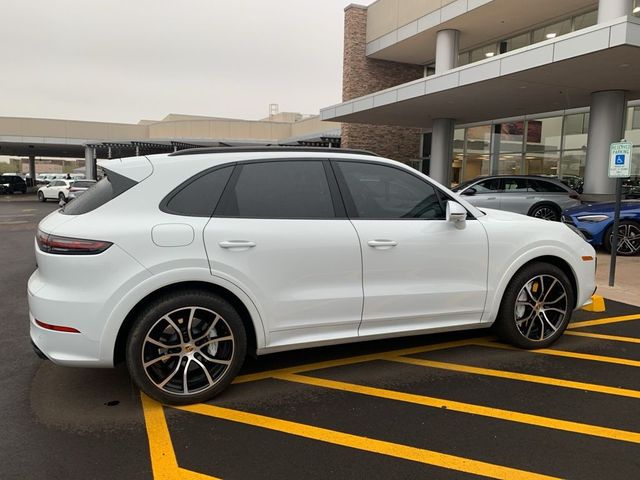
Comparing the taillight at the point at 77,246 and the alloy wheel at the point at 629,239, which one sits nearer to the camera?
Result: the taillight at the point at 77,246

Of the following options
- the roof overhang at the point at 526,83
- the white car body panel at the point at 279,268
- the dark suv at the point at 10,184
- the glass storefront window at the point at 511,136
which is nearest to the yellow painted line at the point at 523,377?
the white car body panel at the point at 279,268

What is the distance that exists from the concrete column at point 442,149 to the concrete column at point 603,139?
663 cm

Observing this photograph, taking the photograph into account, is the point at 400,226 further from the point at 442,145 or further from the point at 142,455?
the point at 442,145

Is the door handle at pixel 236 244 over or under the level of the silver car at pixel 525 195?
under

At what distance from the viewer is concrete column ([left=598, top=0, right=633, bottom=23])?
41.4 ft

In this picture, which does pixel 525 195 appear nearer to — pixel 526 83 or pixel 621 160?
pixel 526 83

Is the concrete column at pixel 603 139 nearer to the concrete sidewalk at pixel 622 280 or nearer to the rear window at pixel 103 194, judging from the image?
the concrete sidewalk at pixel 622 280

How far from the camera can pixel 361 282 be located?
381 cm

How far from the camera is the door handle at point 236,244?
3.42 m

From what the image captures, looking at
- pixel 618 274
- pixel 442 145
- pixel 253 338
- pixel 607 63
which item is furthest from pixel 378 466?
pixel 442 145

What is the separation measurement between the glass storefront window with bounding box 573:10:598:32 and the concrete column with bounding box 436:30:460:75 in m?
4.32

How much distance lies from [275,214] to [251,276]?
1.61ft

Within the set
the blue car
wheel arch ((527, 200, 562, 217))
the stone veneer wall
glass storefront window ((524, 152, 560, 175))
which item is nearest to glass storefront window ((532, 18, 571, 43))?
glass storefront window ((524, 152, 560, 175))

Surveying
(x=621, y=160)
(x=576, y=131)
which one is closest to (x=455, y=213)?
(x=621, y=160)
